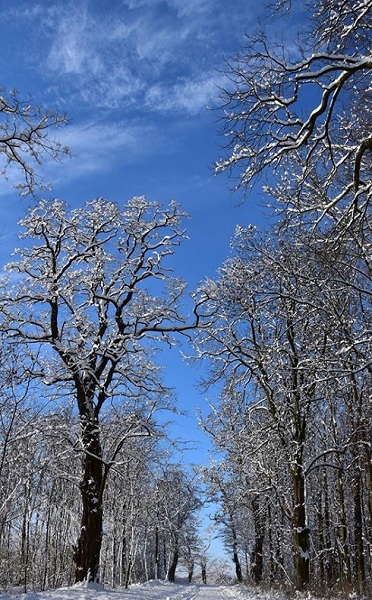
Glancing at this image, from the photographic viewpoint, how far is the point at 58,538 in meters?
33.9

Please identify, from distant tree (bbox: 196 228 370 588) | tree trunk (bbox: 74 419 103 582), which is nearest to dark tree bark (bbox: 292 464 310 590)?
distant tree (bbox: 196 228 370 588)

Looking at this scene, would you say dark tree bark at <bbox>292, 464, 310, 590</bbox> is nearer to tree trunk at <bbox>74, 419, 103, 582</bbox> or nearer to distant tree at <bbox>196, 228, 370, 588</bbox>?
distant tree at <bbox>196, 228, 370, 588</bbox>

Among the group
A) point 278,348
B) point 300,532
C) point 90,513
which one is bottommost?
point 300,532

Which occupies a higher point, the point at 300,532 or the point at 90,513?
the point at 90,513

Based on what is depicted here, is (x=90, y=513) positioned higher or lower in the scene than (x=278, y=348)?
lower

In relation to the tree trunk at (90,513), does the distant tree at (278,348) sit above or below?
above

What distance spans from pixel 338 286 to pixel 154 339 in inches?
254

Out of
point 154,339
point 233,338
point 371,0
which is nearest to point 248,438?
point 233,338

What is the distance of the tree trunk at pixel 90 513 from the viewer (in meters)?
14.3

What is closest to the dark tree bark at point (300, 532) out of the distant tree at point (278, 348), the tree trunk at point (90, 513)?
the distant tree at point (278, 348)

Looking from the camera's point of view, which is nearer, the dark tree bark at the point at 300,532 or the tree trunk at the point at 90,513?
the tree trunk at the point at 90,513

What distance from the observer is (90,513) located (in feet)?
48.2

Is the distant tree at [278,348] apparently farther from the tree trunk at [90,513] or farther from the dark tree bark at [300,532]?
the tree trunk at [90,513]

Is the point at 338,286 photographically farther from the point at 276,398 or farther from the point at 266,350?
A: the point at 276,398
